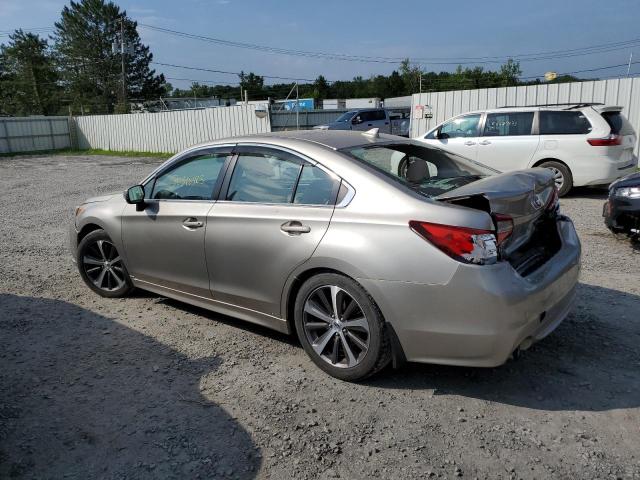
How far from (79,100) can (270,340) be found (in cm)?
6393

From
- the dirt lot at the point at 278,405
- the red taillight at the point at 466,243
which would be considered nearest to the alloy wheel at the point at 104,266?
the dirt lot at the point at 278,405

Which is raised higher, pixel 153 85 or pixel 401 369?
pixel 153 85

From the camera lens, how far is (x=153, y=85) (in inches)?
2511

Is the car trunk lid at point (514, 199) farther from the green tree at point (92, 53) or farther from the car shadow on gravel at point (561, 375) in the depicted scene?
the green tree at point (92, 53)

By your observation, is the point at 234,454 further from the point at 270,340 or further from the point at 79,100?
the point at 79,100

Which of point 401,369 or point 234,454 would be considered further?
point 401,369

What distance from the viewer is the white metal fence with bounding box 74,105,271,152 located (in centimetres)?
2175

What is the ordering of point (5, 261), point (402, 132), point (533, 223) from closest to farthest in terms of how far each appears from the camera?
1. point (533, 223)
2. point (5, 261)
3. point (402, 132)

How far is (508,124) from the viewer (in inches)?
404

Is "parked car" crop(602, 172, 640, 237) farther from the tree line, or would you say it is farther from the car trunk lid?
the tree line

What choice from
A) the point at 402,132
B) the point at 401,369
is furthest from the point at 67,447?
the point at 402,132

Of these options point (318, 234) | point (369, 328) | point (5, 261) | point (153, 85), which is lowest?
point (5, 261)

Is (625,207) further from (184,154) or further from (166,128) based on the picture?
(166,128)

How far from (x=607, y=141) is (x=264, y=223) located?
7.85m
